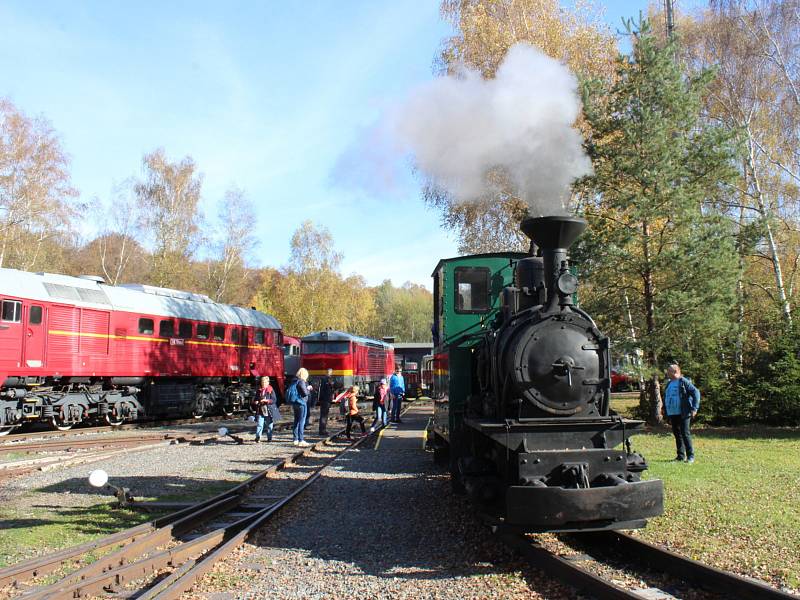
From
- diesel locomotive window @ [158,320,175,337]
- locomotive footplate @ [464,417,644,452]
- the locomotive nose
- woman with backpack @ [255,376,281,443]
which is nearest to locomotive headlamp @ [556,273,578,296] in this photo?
the locomotive nose

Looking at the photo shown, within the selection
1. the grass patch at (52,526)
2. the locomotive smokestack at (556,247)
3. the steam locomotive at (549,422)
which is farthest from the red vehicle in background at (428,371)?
the grass patch at (52,526)

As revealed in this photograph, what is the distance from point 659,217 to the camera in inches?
575

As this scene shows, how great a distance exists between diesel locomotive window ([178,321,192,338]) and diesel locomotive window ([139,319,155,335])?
1.24 m

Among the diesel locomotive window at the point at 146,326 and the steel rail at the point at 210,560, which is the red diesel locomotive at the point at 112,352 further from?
the steel rail at the point at 210,560

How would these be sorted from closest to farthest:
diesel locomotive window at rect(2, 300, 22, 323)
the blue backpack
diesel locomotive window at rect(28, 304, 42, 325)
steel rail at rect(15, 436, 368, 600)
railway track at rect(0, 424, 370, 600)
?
steel rail at rect(15, 436, 368, 600)
railway track at rect(0, 424, 370, 600)
the blue backpack
diesel locomotive window at rect(2, 300, 22, 323)
diesel locomotive window at rect(28, 304, 42, 325)

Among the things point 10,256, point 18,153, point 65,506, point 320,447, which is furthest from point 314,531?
point 10,256

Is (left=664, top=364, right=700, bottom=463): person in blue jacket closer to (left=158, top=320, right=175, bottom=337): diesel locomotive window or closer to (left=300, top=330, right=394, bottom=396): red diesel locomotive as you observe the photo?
(left=158, top=320, right=175, bottom=337): diesel locomotive window

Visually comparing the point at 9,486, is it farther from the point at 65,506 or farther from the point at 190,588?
the point at 190,588

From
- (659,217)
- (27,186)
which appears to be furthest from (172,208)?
(659,217)

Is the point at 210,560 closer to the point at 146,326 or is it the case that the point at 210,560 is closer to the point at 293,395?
the point at 293,395

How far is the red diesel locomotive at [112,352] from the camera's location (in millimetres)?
14000

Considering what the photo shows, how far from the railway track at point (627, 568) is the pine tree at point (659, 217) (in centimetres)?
942

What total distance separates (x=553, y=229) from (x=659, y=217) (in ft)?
32.0

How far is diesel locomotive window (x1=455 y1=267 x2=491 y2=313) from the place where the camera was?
328 inches
